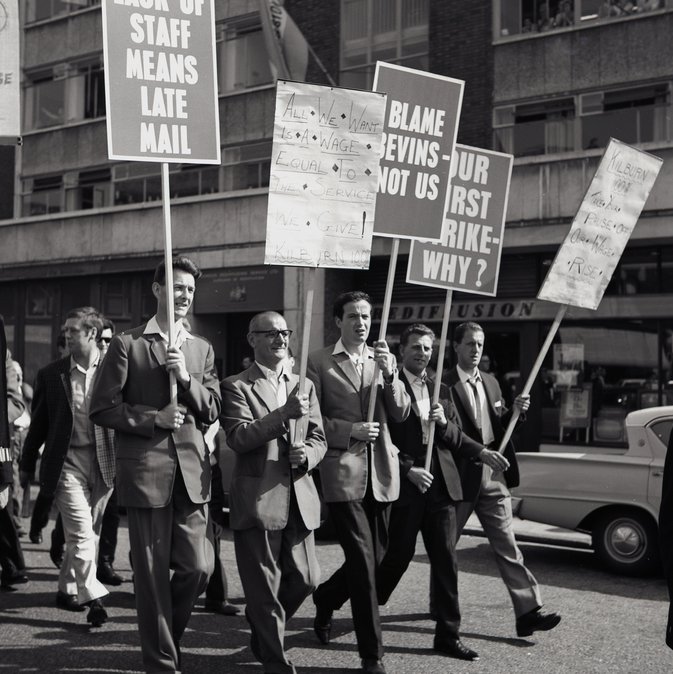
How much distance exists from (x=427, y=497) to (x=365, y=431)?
31.7 inches

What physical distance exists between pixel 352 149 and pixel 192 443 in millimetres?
1974

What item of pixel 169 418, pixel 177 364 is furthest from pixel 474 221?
pixel 169 418

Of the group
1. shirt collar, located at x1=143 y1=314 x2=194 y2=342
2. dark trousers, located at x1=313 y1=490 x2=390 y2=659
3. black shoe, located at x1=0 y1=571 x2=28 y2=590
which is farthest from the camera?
black shoe, located at x1=0 y1=571 x2=28 y2=590

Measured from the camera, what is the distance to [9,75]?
6.37 metres

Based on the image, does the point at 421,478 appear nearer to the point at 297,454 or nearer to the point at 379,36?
the point at 297,454

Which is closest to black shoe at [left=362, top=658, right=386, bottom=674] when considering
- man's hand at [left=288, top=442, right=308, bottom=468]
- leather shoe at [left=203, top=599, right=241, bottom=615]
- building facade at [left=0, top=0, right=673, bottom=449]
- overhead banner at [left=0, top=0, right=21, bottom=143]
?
man's hand at [left=288, top=442, right=308, bottom=468]

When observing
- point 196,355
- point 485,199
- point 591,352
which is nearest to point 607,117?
point 591,352

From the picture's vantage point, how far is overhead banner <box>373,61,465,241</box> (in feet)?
21.0

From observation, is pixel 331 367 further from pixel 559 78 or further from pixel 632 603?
pixel 559 78

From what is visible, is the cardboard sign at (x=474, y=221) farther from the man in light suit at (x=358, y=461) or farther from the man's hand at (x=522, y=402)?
the man in light suit at (x=358, y=461)

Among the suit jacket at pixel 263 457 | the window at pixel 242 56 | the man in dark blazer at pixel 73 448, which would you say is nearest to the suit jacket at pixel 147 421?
the suit jacket at pixel 263 457

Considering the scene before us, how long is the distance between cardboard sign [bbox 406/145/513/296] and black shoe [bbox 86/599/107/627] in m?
3.21

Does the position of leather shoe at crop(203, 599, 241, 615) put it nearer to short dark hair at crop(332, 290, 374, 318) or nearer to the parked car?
short dark hair at crop(332, 290, 374, 318)

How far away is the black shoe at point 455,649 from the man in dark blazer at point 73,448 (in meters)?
2.35
